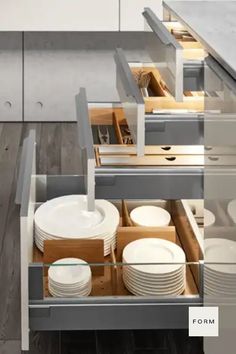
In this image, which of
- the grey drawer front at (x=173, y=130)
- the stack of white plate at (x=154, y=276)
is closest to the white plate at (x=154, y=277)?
the stack of white plate at (x=154, y=276)

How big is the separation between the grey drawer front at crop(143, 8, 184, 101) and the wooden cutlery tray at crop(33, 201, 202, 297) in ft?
1.42

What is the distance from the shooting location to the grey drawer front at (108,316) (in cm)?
184

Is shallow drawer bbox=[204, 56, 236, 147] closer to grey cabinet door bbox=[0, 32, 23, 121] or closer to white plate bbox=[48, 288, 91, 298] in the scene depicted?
white plate bbox=[48, 288, 91, 298]

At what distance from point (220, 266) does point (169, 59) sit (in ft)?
2.39

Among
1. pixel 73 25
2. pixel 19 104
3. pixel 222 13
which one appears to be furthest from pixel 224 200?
pixel 19 104

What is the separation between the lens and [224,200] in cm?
121

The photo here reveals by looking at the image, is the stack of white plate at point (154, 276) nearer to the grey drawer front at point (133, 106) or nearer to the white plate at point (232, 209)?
the grey drawer front at point (133, 106)

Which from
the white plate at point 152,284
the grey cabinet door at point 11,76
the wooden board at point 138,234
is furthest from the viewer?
the grey cabinet door at point 11,76

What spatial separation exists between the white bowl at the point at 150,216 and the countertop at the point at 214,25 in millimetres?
617

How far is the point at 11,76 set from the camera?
16.5 feet

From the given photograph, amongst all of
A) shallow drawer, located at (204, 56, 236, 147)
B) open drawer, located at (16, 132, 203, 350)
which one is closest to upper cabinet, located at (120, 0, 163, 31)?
open drawer, located at (16, 132, 203, 350)

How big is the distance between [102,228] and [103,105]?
50 cm

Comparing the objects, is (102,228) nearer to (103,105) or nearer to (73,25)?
(103,105)

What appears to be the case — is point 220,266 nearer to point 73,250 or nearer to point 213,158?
point 213,158
